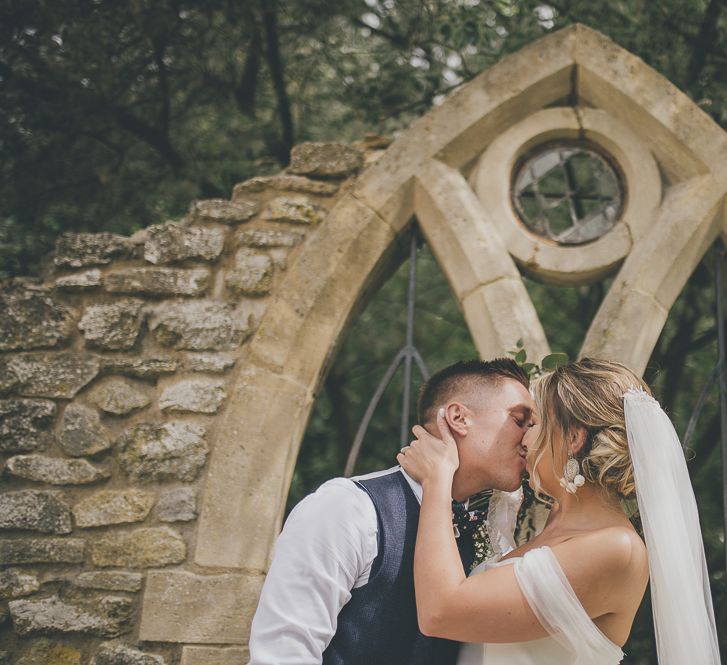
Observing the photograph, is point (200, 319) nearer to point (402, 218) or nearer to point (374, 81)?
point (402, 218)

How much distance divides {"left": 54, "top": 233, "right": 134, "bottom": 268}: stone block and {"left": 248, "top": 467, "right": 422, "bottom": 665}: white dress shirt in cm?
155

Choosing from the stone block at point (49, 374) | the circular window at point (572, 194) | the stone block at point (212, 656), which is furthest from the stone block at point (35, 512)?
the circular window at point (572, 194)

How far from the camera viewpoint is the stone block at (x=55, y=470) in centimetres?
269

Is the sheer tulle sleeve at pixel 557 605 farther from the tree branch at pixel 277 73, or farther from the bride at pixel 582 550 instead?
the tree branch at pixel 277 73

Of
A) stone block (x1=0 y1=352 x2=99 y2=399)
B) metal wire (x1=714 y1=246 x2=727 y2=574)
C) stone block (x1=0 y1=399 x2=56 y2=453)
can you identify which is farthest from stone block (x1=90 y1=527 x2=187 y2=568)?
metal wire (x1=714 y1=246 x2=727 y2=574)

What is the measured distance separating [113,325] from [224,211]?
1.90 feet

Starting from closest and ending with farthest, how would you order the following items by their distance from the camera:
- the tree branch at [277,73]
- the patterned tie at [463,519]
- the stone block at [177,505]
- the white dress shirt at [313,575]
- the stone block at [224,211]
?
the white dress shirt at [313,575]
the patterned tie at [463,519]
the stone block at [177,505]
the stone block at [224,211]
the tree branch at [277,73]

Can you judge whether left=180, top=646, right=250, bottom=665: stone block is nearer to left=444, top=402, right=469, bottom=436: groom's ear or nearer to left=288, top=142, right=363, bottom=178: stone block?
left=444, top=402, right=469, bottom=436: groom's ear

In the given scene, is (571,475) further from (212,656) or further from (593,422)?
(212,656)

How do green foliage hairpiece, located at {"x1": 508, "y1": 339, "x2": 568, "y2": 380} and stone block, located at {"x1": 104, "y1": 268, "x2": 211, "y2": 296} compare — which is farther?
stone block, located at {"x1": 104, "y1": 268, "x2": 211, "y2": 296}

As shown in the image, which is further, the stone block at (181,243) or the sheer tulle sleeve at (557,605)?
the stone block at (181,243)

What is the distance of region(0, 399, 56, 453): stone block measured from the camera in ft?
8.93

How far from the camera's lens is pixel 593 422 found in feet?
6.04

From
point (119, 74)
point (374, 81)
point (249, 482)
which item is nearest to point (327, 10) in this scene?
point (374, 81)
